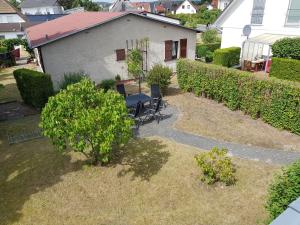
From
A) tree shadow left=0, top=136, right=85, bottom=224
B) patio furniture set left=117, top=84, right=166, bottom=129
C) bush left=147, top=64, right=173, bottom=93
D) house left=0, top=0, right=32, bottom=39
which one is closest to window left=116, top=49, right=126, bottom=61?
bush left=147, top=64, right=173, bottom=93

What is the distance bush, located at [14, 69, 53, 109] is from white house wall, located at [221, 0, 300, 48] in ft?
56.9

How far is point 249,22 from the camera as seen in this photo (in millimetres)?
22562

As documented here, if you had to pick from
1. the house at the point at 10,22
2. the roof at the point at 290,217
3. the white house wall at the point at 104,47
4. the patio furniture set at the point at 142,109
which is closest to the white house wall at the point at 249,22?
the white house wall at the point at 104,47

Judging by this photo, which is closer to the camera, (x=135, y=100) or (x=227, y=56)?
(x=135, y=100)

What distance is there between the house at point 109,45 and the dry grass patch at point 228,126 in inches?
261

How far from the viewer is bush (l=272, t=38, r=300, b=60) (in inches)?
680

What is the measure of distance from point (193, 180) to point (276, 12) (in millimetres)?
17757

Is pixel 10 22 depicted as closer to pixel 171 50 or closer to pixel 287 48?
pixel 171 50

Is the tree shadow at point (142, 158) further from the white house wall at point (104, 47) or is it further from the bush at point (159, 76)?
the white house wall at point (104, 47)

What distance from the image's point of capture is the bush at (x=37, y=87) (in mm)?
13219

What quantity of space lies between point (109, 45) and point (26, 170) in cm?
1167

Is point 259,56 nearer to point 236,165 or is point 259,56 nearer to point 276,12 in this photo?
point 276,12

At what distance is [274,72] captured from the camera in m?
18.1

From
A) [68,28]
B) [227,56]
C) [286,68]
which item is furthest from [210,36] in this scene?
[68,28]
